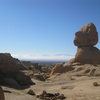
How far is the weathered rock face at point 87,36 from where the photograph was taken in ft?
73.4

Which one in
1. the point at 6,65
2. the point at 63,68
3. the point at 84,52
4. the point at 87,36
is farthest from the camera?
the point at 87,36

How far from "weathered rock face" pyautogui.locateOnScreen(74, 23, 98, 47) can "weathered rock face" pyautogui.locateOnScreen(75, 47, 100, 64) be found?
1.08 m

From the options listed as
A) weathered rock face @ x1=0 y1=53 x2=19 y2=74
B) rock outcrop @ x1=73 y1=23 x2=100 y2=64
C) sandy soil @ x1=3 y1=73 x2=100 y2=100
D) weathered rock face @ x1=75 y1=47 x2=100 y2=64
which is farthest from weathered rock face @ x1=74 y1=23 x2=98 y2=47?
weathered rock face @ x1=0 y1=53 x2=19 y2=74

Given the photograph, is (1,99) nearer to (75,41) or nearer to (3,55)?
(3,55)

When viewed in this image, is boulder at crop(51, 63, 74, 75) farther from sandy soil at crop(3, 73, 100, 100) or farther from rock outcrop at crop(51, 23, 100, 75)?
sandy soil at crop(3, 73, 100, 100)

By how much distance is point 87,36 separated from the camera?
22469 millimetres

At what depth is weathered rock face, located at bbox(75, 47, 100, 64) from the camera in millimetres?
20594

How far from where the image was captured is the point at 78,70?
725 inches

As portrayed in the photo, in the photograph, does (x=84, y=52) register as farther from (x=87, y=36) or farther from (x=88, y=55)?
(x=87, y=36)

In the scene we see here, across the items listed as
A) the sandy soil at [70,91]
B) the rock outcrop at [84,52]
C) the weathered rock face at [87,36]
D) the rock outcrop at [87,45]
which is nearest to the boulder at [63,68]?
the rock outcrop at [84,52]

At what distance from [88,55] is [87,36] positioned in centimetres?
328

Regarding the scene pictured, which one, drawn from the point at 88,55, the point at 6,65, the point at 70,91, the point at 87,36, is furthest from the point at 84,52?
the point at 70,91

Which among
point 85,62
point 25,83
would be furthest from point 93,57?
point 25,83

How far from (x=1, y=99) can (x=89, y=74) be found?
13978 mm
